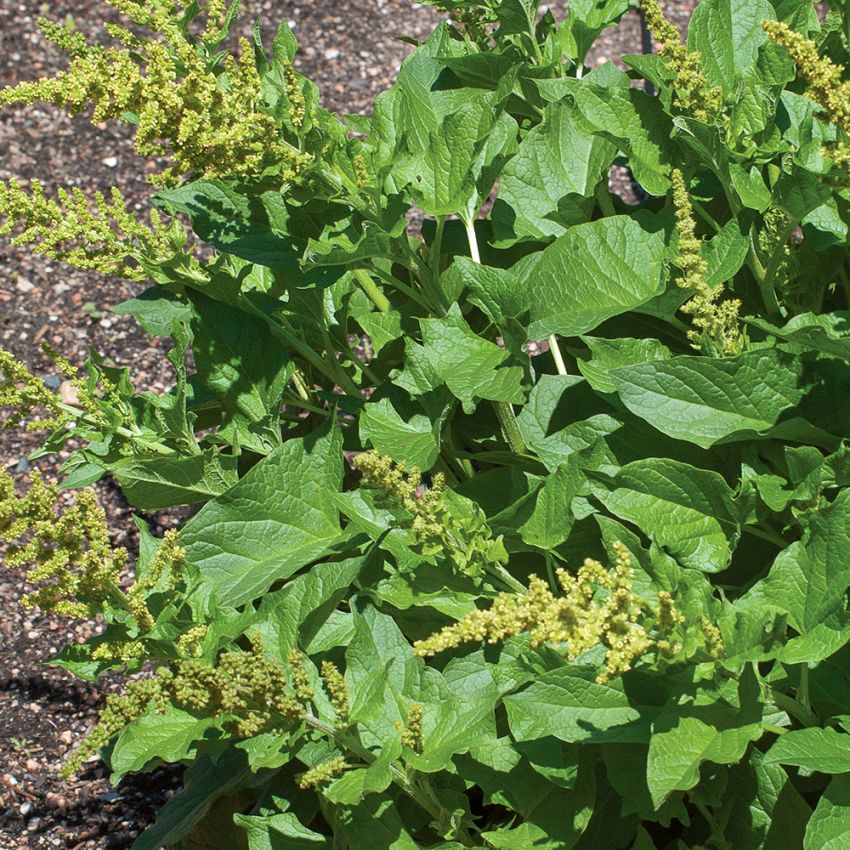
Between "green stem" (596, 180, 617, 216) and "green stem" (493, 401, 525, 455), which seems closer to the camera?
"green stem" (493, 401, 525, 455)

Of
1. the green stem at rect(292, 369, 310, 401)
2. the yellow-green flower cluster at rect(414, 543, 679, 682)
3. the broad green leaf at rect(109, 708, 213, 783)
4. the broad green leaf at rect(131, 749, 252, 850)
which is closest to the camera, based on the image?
the yellow-green flower cluster at rect(414, 543, 679, 682)

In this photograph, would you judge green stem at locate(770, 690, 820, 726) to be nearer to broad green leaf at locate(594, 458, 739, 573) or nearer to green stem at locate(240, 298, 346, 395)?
broad green leaf at locate(594, 458, 739, 573)

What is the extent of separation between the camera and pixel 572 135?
260 cm

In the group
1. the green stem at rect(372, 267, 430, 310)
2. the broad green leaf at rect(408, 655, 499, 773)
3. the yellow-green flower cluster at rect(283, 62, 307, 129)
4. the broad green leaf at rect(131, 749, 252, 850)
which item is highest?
the yellow-green flower cluster at rect(283, 62, 307, 129)

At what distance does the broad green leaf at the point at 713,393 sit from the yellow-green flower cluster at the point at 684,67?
46cm

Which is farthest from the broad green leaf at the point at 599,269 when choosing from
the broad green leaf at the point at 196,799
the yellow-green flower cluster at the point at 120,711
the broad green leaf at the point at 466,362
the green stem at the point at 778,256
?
the broad green leaf at the point at 196,799

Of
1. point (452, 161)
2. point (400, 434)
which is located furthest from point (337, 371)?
point (452, 161)

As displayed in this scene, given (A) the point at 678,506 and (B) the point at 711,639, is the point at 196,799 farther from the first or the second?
(B) the point at 711,639

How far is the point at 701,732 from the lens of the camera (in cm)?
172

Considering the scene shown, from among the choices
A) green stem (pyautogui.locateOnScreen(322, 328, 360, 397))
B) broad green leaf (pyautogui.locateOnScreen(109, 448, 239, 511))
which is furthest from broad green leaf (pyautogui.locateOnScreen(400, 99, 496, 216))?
broad green leaf (pyautogui.locateOnScreen(109, 448, 239, 511))

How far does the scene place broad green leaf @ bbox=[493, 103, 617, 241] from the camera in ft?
8.43

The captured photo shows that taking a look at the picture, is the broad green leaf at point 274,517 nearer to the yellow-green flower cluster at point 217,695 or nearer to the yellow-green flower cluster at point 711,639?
the yellow-green flower cluster at point 217,695

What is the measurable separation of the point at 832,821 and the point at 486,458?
1.03 m

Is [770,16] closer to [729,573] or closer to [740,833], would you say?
[729,573]
